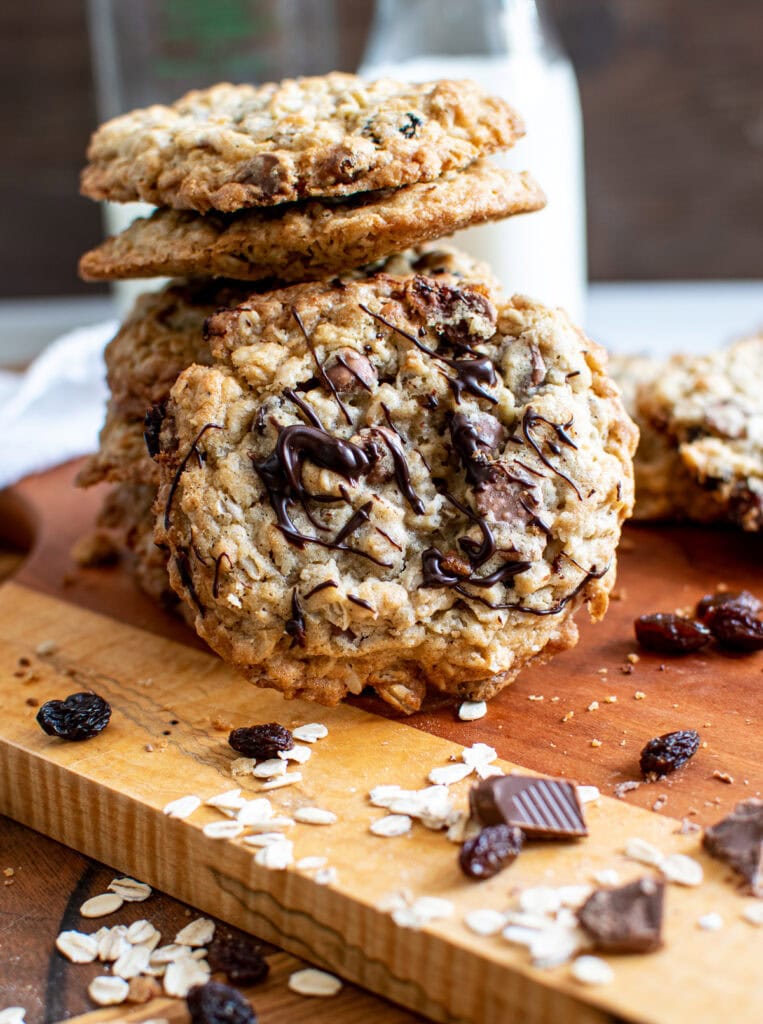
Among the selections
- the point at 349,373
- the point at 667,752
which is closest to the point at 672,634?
the point at 667,752

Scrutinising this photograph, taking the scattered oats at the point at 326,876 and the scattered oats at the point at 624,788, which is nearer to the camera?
the scattered oats at the point at 326,876

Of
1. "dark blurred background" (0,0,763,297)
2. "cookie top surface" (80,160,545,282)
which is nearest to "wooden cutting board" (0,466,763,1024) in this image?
"cookie top surface" (80,160,545,282)

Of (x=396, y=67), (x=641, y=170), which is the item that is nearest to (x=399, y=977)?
(x=396, y=67)

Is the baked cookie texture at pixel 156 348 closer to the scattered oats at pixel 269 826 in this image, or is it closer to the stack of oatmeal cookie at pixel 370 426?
the stack of oatmeal cookie at pixel 370 426

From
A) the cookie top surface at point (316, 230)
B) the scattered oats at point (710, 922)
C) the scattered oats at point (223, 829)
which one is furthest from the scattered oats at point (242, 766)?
Answer: the cookie top surface at point (316, 230)

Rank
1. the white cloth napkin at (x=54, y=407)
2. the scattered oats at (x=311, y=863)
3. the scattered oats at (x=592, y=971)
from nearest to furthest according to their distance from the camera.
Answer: the scattered oats at (x=592, y=971) → the scattered oats at (x=311, y=863) → the white cloth napkin at (x=54, y=407)

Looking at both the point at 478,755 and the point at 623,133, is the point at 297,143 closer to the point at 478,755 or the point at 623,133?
the point at 478,755
